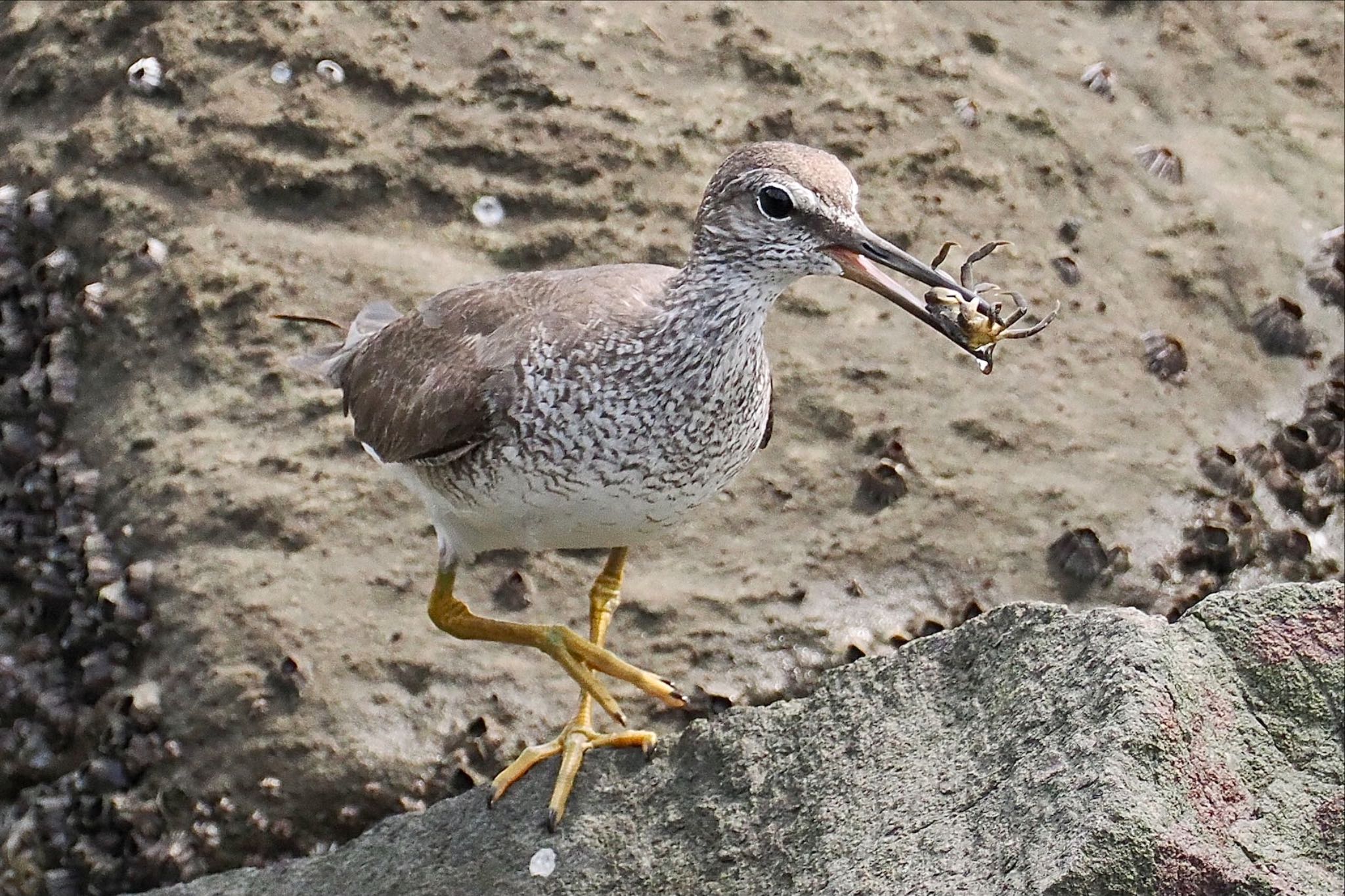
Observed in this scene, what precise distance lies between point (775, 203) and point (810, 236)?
0.15 meters

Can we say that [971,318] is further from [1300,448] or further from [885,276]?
[1300,448]

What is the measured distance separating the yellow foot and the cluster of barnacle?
2.61m

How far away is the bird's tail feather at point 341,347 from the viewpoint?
5.99m

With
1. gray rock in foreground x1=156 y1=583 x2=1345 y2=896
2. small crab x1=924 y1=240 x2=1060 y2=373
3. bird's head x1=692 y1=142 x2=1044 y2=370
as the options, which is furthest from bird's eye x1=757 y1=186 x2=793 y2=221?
gray rock in foreground x1=156 y1=583 x2=1345 y2=896

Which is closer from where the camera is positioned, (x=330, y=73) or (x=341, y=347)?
(x=341, y=347)

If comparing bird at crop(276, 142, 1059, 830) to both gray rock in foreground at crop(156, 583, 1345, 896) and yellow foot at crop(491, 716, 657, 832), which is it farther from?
gray rock in foreground at crop(156, 583, 1345, 896)

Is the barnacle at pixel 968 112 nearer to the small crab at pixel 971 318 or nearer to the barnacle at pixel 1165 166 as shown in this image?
the barnacle at pixel 1165 166

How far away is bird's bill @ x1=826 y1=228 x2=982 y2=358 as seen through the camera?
4.16 m

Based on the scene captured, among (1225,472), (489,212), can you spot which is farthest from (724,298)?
(1225,472)

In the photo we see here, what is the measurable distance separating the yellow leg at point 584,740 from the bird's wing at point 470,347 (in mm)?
957

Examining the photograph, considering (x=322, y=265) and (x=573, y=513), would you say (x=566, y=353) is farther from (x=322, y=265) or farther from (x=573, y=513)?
(x=322, y=265)

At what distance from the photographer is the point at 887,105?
7723 mm

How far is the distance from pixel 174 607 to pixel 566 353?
2421 millimetres

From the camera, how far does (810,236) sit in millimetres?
4309
